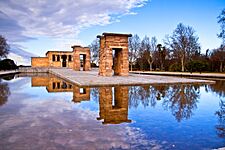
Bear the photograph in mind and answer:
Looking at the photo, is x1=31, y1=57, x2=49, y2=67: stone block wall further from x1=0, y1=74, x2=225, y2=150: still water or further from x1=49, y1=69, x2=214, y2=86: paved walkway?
x1=0, y1=74, x2=225, y2=150: still water

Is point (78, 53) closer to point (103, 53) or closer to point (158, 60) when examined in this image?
point (103, 53)

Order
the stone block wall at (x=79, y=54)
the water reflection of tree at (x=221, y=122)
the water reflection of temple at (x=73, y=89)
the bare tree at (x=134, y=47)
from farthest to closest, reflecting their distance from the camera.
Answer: the bare tree at (x=134, y=47), the stone block wall at (x=79, y=54), the water reflection of temple at (x=73, y=89), the water reflection of tree at (x=221, y=122)

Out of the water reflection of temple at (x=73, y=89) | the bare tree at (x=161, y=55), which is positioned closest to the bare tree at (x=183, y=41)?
the bare tree at (x=161, y=55)

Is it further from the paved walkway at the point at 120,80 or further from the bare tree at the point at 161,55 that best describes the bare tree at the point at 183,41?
the paved walkway at the point at 120,80

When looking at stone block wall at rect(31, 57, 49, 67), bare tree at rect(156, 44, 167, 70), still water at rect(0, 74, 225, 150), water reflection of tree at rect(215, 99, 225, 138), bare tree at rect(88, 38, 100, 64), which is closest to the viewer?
still water at rect(0, 74, 225, 150)

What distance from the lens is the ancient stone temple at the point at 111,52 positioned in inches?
865

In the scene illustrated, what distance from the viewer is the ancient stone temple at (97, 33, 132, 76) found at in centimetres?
2197

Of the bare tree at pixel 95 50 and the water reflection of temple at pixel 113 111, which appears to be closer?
the water reflection of temple at pixel 113 111

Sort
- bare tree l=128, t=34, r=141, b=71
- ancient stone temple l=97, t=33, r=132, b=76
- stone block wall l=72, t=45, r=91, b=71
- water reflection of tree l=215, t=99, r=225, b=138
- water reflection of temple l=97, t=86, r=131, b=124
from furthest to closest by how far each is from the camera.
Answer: bare tree l=128, t=34, r=141, b=71 < stone block wall l=72, t=45, r=91, b=71 < ancient stone temple l=97, t=33, r=132, b=76 < water reflection of temple l=97, t=86, r=131, b=124 < water reflection of tree l=215, t=99, r=225, b=138

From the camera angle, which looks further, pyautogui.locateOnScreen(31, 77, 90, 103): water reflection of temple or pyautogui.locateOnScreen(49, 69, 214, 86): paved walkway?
pyautogui.locateOnScreen(49, 69, 214, 86): paved walkway

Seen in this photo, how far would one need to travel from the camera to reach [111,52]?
2228 centimetres

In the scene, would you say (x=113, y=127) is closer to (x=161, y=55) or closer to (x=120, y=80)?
(x=120, y=80)

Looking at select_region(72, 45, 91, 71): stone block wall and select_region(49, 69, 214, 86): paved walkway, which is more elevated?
select_region(72, 45, 91, 71): stone block wall

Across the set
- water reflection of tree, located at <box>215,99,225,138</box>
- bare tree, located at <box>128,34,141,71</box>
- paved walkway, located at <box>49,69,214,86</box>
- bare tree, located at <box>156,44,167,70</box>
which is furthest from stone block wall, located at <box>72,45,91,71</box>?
water reflection of tree, located at <box>215,99,225,138</box>
